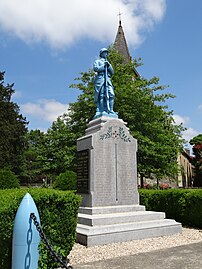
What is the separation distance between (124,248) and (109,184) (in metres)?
2.90

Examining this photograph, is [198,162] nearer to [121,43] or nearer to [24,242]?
[121,43]

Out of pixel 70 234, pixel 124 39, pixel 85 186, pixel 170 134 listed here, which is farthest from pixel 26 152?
pixel 70 234

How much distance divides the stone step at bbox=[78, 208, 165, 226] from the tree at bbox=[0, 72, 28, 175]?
29.7 metres

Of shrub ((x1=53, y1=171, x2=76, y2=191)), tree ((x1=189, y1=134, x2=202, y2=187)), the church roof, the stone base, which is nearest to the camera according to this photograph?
the stone base

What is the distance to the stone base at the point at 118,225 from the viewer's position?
8.05 m

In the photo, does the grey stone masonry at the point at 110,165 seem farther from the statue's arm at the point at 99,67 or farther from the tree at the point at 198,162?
the tree at the point at 198,162

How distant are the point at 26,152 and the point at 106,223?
145 ft

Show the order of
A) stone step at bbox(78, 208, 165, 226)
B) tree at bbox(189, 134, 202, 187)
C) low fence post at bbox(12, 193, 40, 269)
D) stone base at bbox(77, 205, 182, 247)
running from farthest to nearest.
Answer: tree at bbox(189, 134, 202, 187) < stone step at bbox(78, 208, 165, 226) < stone base at bbox(77, 205, 182, 247) < low fence post at bbox(12, 193, 40, 269)

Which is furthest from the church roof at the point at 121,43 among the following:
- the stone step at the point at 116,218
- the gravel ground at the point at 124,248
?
the gravel ground at the point at 124,248

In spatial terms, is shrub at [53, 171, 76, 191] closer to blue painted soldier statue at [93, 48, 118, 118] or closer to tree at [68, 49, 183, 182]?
blue painted soldier statue at [93, 48, 118, 118]

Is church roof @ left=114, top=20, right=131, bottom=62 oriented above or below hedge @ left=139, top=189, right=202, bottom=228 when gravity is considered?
above

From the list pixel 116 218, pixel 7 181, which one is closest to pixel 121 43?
pixel 7 181

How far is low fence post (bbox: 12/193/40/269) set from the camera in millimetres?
4715

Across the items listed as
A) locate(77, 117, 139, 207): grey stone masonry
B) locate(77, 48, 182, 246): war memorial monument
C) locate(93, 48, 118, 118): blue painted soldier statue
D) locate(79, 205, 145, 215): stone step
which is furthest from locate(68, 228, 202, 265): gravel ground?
locate(93, 48, 118, 118): blue painted soldier statue
